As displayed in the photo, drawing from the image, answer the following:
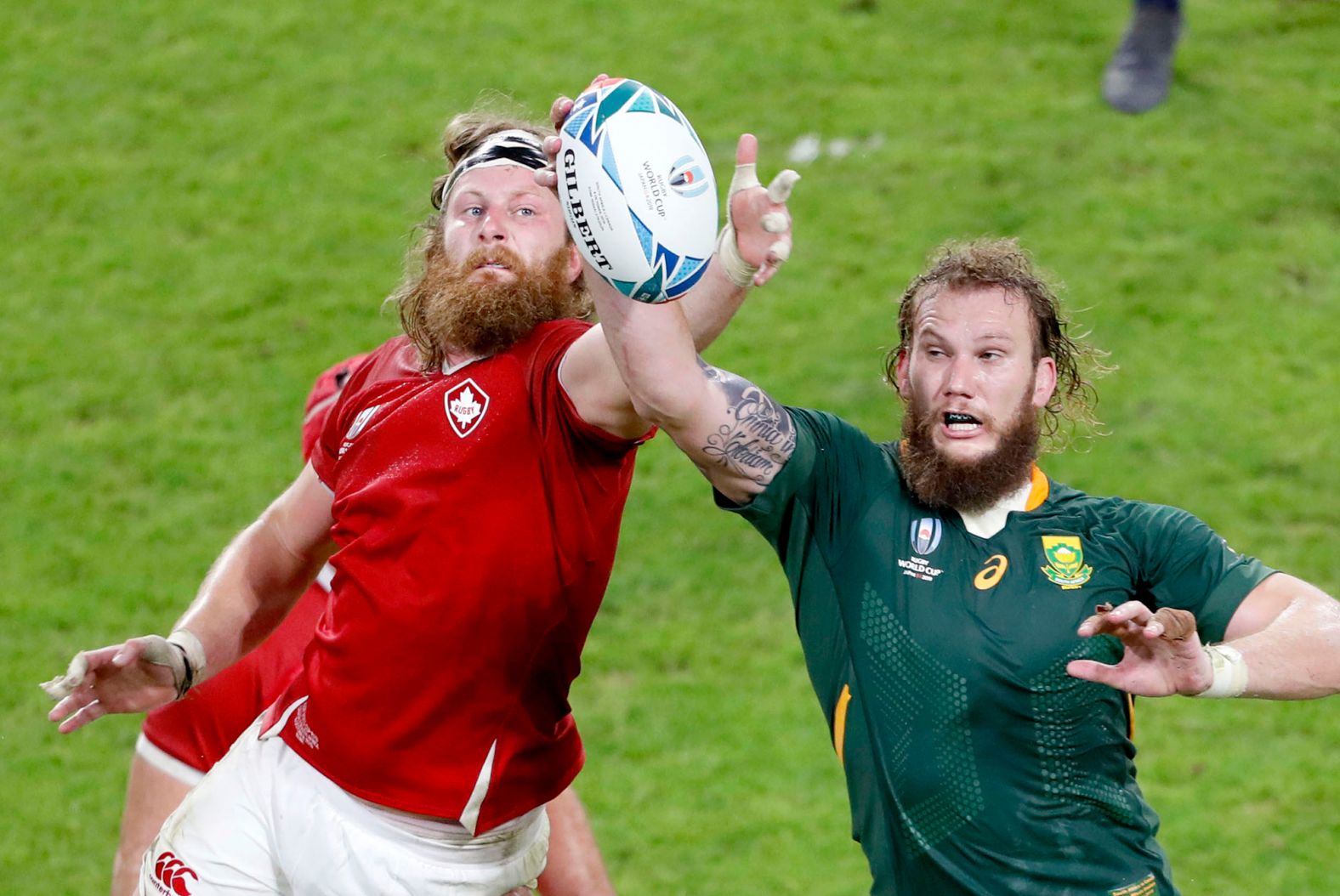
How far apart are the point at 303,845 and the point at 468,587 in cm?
70

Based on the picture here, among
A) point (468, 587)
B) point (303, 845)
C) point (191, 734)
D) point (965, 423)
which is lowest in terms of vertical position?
point (191, 734)

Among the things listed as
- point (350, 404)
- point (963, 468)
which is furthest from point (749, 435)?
point (350, 404)

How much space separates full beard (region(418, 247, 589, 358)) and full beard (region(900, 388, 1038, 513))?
87 centimetres

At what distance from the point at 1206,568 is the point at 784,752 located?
3.65 meters

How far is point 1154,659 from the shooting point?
3.27 meters

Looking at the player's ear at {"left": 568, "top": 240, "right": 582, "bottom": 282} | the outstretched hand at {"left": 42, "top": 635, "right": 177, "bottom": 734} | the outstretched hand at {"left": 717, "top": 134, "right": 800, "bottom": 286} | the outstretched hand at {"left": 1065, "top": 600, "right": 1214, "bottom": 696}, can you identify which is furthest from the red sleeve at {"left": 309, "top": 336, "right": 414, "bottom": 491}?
the outstretched hand at {"left": 1065, "top": 600, "right": 1214, "bottom": 696}

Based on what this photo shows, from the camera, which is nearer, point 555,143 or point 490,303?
point 555,143

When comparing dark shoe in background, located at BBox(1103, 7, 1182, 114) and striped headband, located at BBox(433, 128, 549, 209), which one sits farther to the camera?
dark shoe in background, located at BBox(1103, 7, 1182, 114)

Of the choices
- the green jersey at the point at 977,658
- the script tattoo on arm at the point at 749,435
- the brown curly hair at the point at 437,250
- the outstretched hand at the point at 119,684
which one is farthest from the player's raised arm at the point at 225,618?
the green jersey at the point at 977,658

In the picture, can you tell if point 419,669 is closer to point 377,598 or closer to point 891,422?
point 377,598

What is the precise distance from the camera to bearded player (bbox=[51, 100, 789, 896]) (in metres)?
3.57

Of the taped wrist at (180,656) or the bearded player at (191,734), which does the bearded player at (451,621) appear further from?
the bearded player at (191,734)

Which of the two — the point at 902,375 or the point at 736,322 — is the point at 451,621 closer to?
the point at 902,375

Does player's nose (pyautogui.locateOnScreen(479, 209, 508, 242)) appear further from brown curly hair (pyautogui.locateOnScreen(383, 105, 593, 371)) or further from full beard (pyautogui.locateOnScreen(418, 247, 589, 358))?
brown curly hair (pyautogui.locateOnScreen(383, 105, 593, 371))
